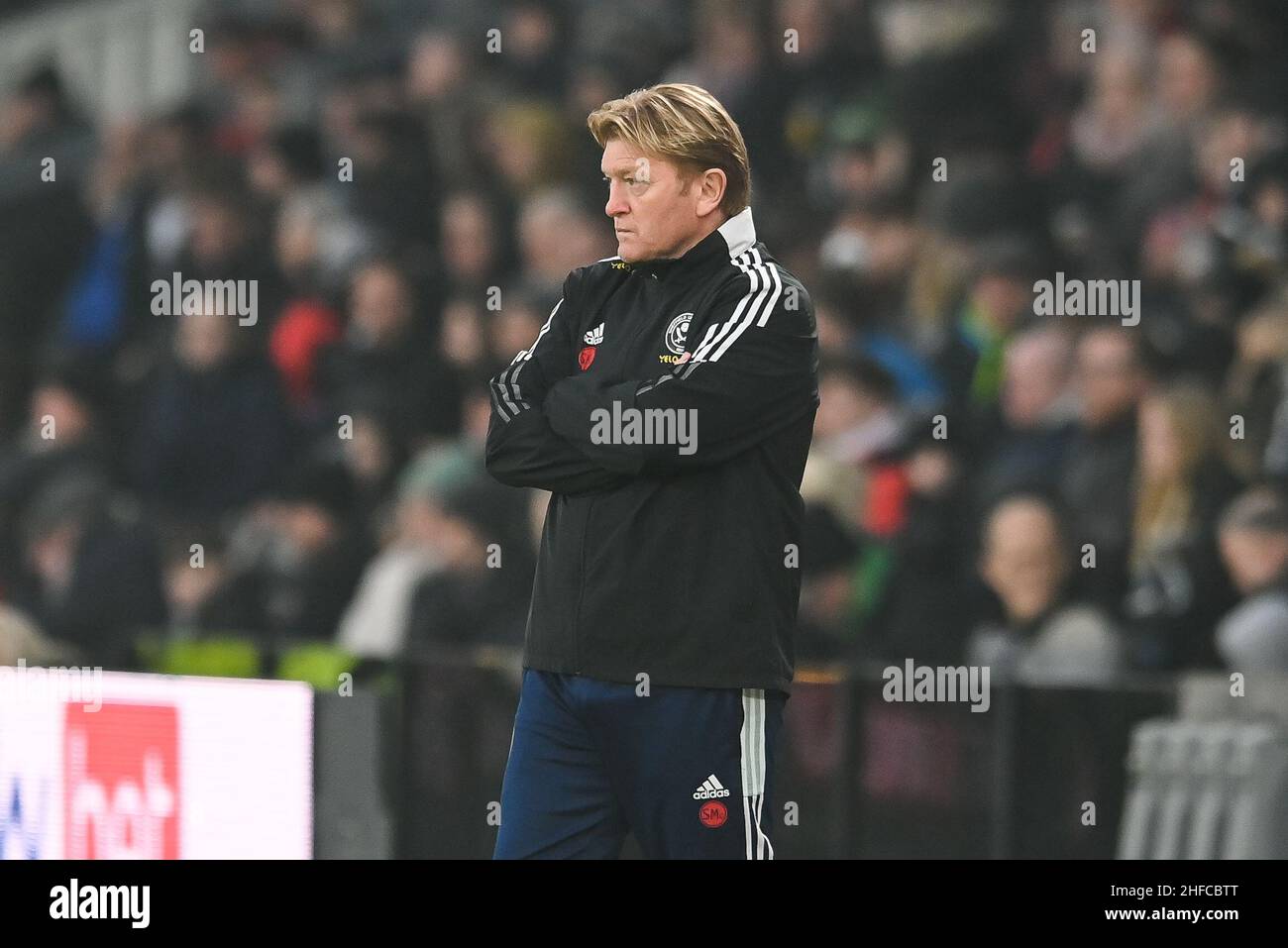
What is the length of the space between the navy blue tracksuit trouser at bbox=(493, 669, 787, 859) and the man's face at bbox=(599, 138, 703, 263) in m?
0.77

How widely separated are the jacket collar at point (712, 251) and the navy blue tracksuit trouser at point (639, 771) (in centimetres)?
75

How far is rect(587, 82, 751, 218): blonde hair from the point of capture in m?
3.56

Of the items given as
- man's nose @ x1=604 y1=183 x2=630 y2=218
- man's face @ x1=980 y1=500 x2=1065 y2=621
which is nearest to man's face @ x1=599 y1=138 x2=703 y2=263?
man's nose @ x1=604 y1=183 x2=630 y2=218

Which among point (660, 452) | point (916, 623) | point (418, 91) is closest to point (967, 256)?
point (916, 623)

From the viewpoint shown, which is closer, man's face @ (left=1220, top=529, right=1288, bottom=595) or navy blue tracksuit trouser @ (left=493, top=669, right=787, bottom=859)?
navy blue tracksuit trouser @ (left=493, top=669, right=787, bottom=859)

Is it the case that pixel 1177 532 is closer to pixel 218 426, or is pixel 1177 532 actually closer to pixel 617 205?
pixel 617 205

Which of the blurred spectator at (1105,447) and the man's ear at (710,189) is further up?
the man's ear at (710,189)

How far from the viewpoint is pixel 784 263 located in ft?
26.2

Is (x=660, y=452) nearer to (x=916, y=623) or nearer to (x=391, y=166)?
(x=916, y=623)

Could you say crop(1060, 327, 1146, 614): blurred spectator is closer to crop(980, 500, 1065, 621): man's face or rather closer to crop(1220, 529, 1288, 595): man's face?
crop(980, 500, 1065, 621): man's face

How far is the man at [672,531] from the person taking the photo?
3.49 meters

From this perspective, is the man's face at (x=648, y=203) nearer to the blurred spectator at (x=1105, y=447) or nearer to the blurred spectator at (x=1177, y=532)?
the blurred spectator at (x=1177, y=532)

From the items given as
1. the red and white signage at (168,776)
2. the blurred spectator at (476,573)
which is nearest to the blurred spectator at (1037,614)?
the blurred spectator at (476,573)

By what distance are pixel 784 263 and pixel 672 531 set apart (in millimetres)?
4584
